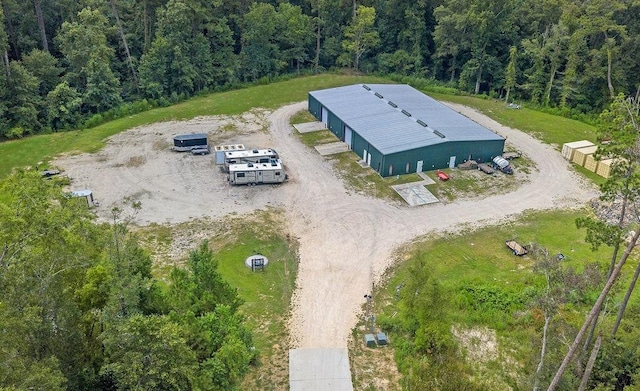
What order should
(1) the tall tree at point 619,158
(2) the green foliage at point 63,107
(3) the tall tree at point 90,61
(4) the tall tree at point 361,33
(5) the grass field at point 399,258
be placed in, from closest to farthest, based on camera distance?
(1) the tall tree at point 619,158, (5) the grass field at point 399,258, (2) the green foliage at point 63,107, (3) the tall tree at point 90,61, (4) the tall tree at point 361,33

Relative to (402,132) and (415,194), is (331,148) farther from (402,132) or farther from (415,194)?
(415,194)

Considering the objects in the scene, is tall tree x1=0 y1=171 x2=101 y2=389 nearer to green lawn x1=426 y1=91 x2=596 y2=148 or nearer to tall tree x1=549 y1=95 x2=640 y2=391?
tall tree x1=549 y1=95 x2=640 y2=391

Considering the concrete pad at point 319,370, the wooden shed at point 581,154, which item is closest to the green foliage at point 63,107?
the concrete pad at point 319,370

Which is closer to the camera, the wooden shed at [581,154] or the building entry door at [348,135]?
the wooden shed at [581,154]

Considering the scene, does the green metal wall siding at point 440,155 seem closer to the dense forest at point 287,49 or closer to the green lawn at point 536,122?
the green lawn at point 536,122

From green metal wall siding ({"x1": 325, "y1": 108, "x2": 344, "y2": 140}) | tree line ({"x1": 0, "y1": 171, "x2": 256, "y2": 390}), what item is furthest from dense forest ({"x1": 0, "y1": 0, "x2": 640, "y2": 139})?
tree line ({"x1": 0, "y1": 171, "x2": 256, "y2": 390})

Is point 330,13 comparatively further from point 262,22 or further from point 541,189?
point 541,189

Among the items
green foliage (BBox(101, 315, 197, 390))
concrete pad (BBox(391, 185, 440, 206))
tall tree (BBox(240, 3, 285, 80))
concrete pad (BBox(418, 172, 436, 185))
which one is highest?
tall tree (BBox(240, 3, 285, 80))
